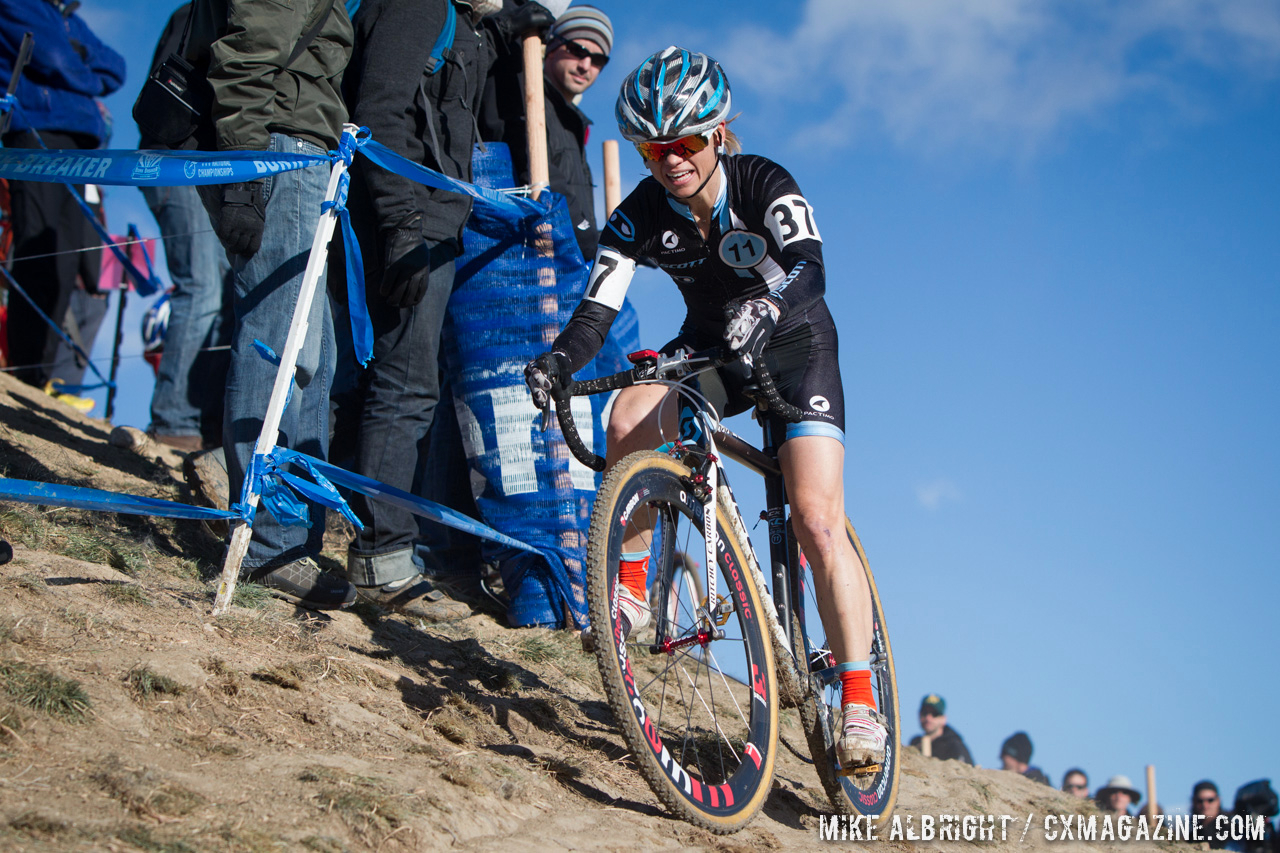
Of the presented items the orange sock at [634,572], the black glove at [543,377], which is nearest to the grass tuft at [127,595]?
the black glove at [543,377]

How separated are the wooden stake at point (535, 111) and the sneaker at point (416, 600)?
2.32m

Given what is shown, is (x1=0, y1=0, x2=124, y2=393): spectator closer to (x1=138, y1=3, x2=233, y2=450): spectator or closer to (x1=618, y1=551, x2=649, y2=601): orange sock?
(x1=138, y1=3, x2=233, y2=450): spectator

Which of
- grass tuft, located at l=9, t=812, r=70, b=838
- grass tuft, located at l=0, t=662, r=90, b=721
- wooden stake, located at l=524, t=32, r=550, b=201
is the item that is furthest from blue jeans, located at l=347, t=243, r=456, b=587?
grass tuft, located at l=9, t=812, r=70, b=838

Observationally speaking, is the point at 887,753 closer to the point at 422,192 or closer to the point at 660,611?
the point at 660,611

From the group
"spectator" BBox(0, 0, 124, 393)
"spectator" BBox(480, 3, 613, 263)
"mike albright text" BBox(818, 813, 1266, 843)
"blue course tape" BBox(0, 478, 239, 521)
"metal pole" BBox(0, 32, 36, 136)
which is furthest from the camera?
"spectator" BBox(0, 0, 124, 393)

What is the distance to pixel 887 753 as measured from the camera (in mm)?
4582

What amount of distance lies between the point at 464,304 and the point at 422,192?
69cm

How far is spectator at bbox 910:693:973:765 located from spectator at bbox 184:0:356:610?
7517 millimetres

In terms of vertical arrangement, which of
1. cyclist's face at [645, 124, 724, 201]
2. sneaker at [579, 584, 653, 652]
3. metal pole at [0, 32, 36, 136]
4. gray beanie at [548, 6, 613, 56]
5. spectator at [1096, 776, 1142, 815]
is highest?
gray beanie at [548, 6, 613, 56]

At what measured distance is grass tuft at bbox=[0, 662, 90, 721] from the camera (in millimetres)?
2760

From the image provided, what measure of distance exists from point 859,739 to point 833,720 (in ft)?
1.11

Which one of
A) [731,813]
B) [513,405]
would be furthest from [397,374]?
[731,813]

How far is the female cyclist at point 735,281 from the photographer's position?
393 centimetres

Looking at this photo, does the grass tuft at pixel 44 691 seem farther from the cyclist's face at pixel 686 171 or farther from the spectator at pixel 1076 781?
the spectator at pixel 1076 781
